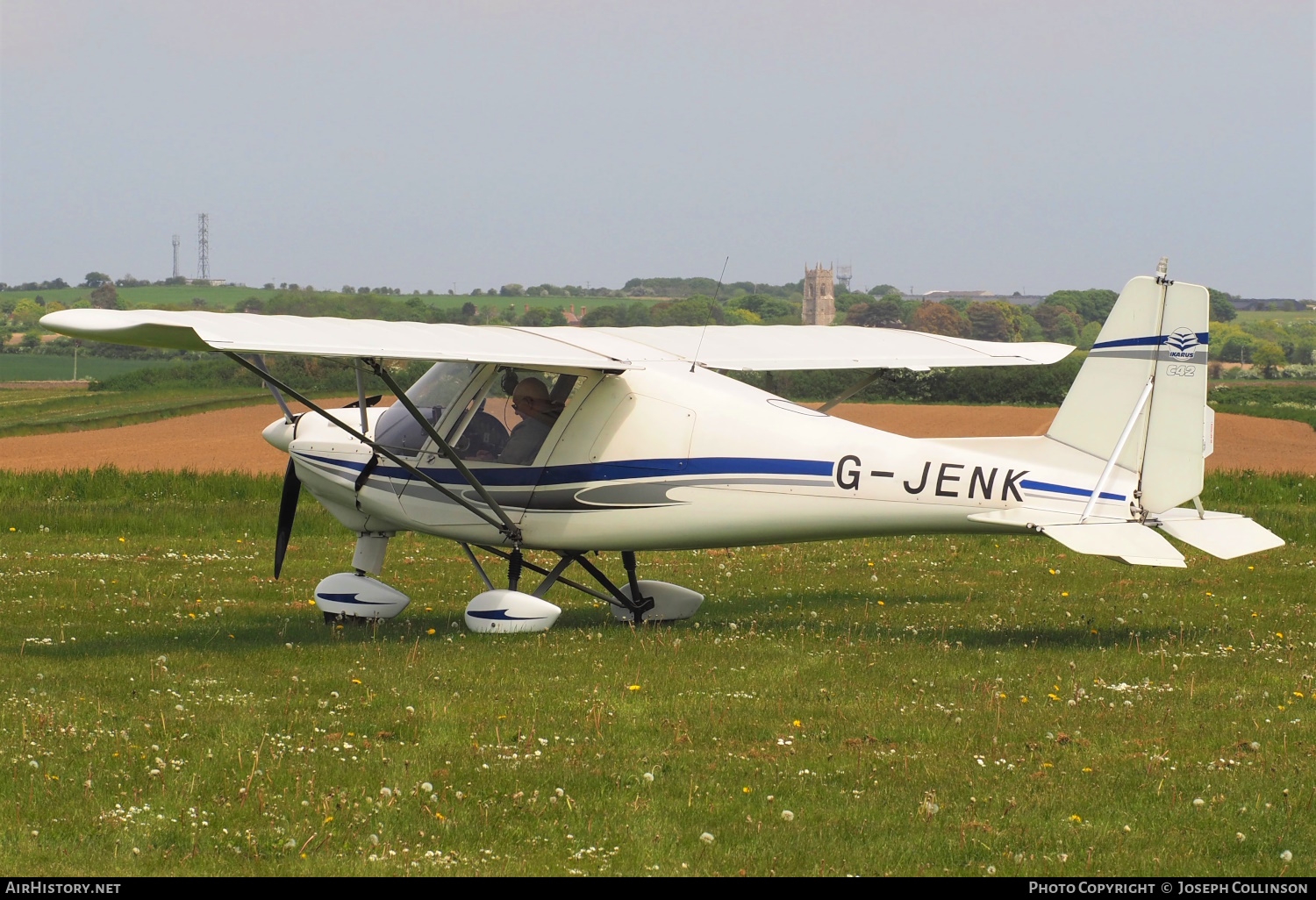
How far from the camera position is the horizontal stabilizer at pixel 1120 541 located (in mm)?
9406

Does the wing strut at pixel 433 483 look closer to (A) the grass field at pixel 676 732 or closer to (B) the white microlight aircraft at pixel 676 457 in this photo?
(B) the white microlight aircraft at pixel 676 457

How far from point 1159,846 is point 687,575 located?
9.58 metres

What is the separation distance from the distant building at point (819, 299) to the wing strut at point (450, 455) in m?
52.2

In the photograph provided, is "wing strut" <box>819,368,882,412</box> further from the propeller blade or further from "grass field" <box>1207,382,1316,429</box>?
"grass field" <box>1207,382,1316,429</box>

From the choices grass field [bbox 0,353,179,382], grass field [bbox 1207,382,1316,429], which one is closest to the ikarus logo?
grass field [bbox 1207,382,1316,429]

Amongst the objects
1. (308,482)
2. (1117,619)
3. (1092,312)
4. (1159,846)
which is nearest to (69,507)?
(308,482)

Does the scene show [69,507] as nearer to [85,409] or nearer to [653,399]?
[653,399]

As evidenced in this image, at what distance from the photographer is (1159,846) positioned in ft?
19.4

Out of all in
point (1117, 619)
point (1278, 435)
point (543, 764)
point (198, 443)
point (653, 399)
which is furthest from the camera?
point (1278, 435)

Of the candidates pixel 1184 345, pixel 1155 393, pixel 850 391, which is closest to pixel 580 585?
pixel 850 391

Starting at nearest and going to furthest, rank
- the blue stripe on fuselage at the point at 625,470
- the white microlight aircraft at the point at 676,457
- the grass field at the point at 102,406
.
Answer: the white microlight aircraft at the point at 676,457 → the blue stripe on fuselage at the point at 625,470 → the grass field at the point at 102,406

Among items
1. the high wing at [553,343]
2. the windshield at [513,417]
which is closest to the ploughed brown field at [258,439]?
the high wing at [553,343]

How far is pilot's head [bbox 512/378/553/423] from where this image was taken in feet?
37.1

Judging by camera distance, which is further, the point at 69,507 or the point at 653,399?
the point at 69,507
